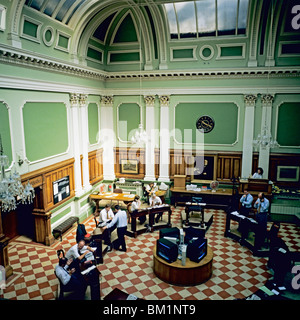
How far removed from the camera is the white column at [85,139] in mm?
11964

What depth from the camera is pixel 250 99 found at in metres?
12.7

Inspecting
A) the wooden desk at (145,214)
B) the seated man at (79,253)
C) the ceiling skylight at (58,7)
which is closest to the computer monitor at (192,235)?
the wooden desk at (145,214)

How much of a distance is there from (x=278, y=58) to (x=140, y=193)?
8559 millimetres

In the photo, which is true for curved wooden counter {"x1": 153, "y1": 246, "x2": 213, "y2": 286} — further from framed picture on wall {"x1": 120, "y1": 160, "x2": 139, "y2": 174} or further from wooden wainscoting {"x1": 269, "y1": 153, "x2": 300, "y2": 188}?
framed picture on wall {"x1": 120, "y1": 160, "x2": 139, "y2": 174}

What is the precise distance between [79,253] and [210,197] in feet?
24.8

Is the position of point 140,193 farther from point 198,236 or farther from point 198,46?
point 198,46

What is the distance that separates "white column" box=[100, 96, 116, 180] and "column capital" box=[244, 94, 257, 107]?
6.27 m

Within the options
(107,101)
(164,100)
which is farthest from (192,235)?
(107,101)

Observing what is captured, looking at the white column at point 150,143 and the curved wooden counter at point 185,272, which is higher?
the white column at point 150,143

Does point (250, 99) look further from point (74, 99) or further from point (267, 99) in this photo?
point (74, 99)

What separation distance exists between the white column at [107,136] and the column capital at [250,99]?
627 cm

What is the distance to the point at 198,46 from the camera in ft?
41.8

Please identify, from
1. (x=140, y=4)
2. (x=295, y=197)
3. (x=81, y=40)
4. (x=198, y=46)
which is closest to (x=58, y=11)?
(x=81, y=40)

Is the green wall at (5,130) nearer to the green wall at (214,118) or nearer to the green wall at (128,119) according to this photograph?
the green wall at (128,119)
